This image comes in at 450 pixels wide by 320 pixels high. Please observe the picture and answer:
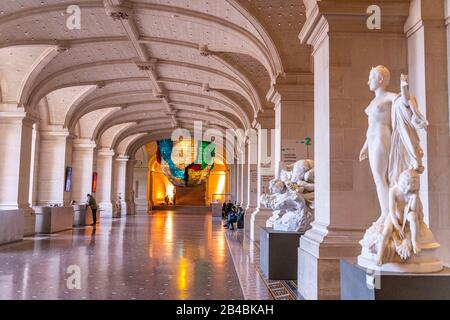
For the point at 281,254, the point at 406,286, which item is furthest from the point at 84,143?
the point at 406,286

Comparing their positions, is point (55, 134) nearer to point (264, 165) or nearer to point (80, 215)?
point (80, 215)

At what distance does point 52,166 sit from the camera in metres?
14.6

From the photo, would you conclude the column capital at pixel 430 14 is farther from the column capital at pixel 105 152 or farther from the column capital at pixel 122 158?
the column capital at pixel 122 158

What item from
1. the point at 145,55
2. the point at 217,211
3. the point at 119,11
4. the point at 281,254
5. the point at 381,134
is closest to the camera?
the point at 381,134

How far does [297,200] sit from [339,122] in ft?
5.03

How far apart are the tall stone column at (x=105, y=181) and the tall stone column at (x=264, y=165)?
485 inches

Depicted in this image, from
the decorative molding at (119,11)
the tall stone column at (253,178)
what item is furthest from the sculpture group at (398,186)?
the tall stone column at (253,178)

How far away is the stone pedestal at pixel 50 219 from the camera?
12.3 metres

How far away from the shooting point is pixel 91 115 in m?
17.6

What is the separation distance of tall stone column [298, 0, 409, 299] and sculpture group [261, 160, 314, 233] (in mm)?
936

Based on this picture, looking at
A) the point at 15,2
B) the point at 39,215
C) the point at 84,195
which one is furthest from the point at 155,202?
the point at 15,2

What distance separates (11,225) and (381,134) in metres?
8.99

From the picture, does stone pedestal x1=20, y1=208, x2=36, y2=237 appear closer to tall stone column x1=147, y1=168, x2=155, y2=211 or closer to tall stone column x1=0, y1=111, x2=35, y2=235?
tall stone column x1=0, y1=111, x2=35, y2=235
